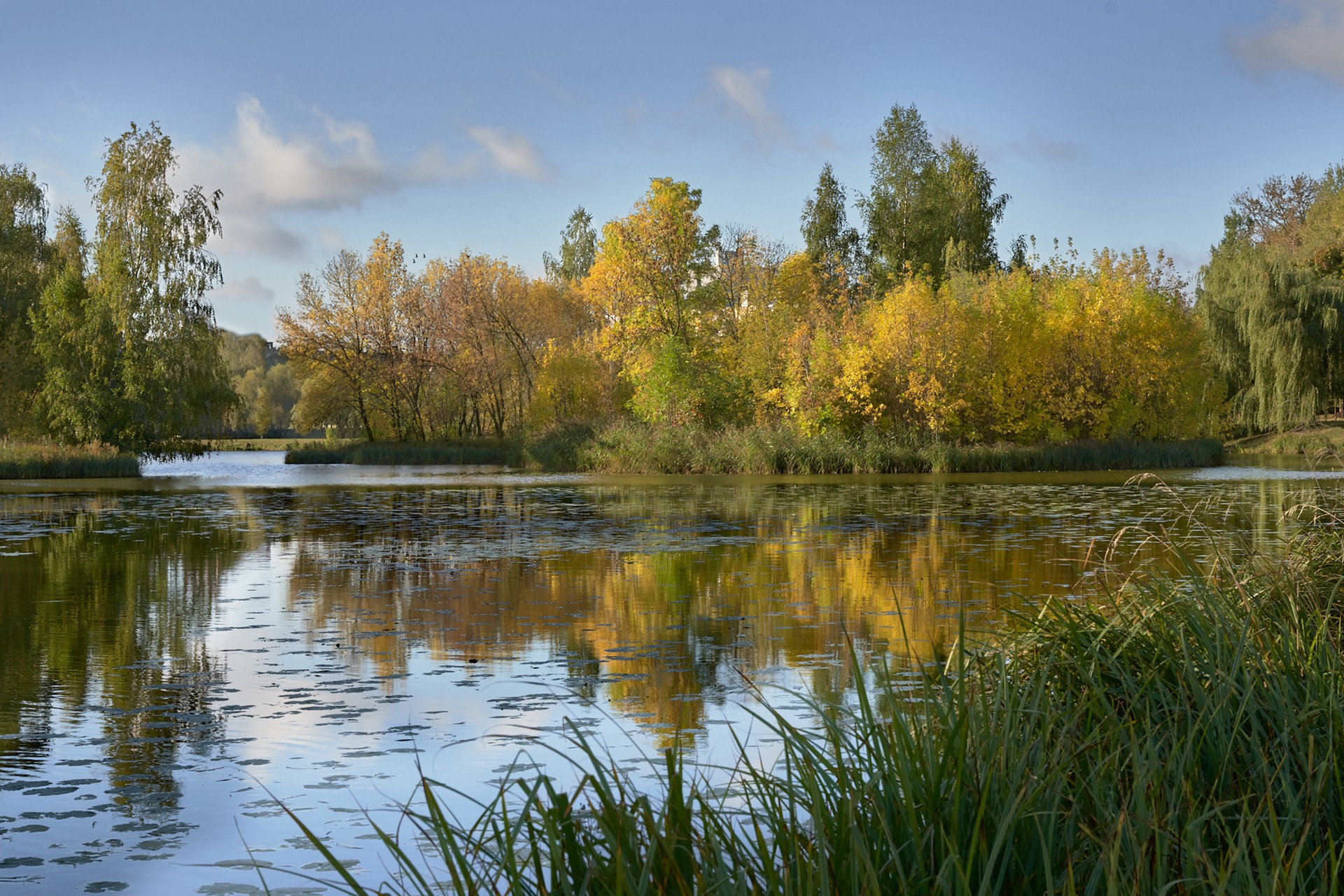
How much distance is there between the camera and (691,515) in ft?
66.7

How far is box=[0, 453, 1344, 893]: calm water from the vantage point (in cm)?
460

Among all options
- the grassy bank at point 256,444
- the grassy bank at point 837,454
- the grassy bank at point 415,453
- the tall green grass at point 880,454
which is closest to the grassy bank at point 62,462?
the grassy bank at point 837,454

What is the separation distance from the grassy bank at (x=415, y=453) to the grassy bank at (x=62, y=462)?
54.4ft

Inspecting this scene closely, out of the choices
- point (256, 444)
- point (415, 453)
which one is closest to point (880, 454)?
point (415, 453)

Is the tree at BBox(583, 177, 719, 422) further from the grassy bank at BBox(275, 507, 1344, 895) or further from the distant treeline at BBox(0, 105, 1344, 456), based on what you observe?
the grassy bank at BBox(275, 507, 1344, 895)

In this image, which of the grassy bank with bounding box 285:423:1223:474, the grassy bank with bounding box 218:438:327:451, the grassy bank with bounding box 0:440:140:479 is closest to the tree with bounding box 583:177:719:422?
the grassy bank with bounding box 285:423:1223:474

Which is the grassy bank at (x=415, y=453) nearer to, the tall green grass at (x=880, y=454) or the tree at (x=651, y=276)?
the tree at (x=651, y=276)

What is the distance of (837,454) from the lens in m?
35.6

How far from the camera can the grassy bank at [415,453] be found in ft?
177

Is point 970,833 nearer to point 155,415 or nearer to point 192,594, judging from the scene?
point 192,594

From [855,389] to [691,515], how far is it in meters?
17.4

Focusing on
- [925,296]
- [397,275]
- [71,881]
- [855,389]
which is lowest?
[71,881]

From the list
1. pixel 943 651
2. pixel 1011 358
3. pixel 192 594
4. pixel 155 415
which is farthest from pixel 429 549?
pixel 155 415

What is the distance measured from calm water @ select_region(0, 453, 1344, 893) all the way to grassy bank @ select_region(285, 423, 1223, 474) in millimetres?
14344
